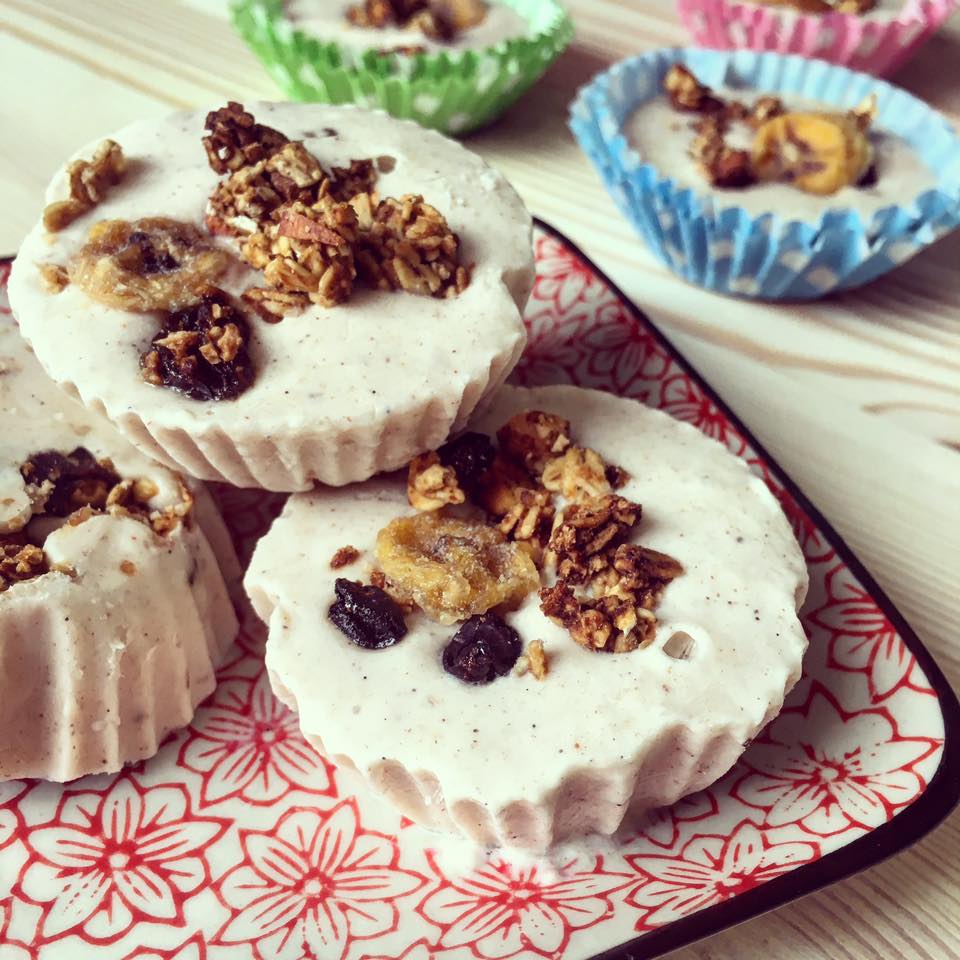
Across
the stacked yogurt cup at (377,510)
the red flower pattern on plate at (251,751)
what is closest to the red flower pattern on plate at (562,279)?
the stacked yogurt cup at (377,510)

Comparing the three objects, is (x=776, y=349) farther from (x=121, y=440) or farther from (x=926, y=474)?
(x=121, y=440)

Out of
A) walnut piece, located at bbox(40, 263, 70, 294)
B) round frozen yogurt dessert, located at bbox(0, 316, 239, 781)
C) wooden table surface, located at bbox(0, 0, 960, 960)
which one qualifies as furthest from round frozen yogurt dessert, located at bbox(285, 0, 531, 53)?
round frozen yogurt dessert, located at bbox(0, 316, 239, 781)

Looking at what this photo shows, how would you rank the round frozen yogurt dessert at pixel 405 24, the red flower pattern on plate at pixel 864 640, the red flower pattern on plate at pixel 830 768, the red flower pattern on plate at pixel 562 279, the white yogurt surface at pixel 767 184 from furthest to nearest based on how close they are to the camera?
the round frozen yogurt dessert at pixel 405 24, the white yogurt surface at pixel 767 184, the red flower pattern on plate at pixel 562 279, the red flower pattern on plate at pixel 864 640, the red flower pattern on plate at pixel 830 768

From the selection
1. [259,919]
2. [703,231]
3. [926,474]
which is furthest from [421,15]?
[259,919]

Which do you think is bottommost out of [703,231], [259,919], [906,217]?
[259,919]

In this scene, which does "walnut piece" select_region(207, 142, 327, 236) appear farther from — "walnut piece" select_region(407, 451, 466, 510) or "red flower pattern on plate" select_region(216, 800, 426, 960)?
"red flower pattern on plate" select_region(216, 800, 426, 960)

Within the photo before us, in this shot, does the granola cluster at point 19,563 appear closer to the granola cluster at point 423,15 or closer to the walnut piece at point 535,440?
the walnut piece at point 535,440
